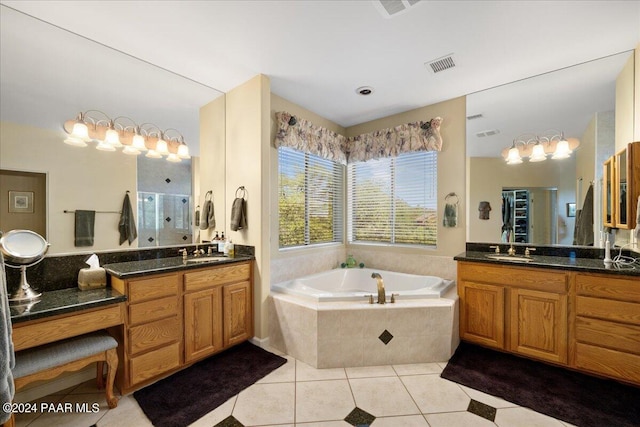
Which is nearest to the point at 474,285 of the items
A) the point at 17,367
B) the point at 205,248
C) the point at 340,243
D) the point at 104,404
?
the point at 340,243

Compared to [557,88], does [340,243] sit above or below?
below

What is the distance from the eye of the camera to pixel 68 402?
1843 millimetres

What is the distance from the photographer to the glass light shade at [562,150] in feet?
8.39

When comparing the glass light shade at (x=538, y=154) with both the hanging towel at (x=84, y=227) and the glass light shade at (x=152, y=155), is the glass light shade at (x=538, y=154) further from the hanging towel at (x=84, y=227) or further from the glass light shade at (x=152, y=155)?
the hanging towel at (x=84, y=227)

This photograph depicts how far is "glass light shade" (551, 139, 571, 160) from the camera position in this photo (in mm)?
2559

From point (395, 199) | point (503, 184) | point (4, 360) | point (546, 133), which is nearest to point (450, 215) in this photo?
point (503, 184)

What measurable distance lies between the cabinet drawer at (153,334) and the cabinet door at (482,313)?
2575 millimetres

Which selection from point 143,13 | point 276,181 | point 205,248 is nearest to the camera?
point 143,13

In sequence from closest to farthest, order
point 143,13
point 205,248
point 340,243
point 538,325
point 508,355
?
1. point 143,13
2. point 538,325
3. point 508,355
4. point 205,248
5. point 340,243

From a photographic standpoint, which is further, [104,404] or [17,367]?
[104,404]

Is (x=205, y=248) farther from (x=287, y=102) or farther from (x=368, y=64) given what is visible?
(x=368, y=64)

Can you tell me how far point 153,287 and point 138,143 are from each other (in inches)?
49.7

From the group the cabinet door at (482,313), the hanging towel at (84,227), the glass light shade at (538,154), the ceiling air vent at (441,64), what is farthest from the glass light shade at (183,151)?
the glass light shade at (538,154)

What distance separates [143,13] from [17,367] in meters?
2.25
